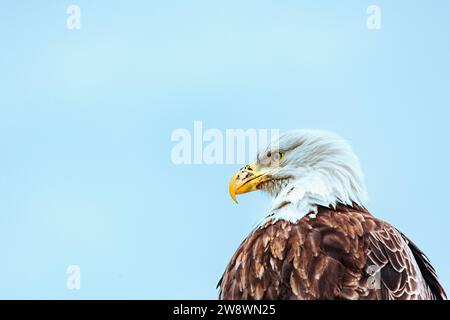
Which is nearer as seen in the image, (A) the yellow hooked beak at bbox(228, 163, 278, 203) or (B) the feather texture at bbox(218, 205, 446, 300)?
(B) the feather texture at bbox(218, 205, 446, 300)

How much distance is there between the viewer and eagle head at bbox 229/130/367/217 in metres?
8.12

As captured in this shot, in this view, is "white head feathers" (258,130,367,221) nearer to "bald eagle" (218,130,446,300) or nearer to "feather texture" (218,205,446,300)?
"bald eagle" (218,130,446,300)

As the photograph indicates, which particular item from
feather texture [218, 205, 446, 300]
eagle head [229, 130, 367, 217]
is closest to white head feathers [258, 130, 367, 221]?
eagle head [229, 130, 367, 217]

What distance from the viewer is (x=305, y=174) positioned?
27.4ft

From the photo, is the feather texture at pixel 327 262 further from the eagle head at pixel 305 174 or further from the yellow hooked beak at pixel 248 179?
the yellow hooked beak at pixel 248 179

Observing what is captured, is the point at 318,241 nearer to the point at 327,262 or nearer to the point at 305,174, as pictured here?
the point at 327,262

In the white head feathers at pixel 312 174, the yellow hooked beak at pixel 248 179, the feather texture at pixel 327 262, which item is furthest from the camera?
the yellow hooked beak at pixel 248 179

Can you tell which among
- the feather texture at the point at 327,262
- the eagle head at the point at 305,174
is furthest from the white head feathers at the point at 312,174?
the feather texture at the point at 327,262

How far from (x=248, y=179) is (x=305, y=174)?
531 millimetres

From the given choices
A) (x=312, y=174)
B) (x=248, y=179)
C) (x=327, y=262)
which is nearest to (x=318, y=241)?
(x=327, y=262)

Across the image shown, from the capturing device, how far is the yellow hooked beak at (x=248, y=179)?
855cm
